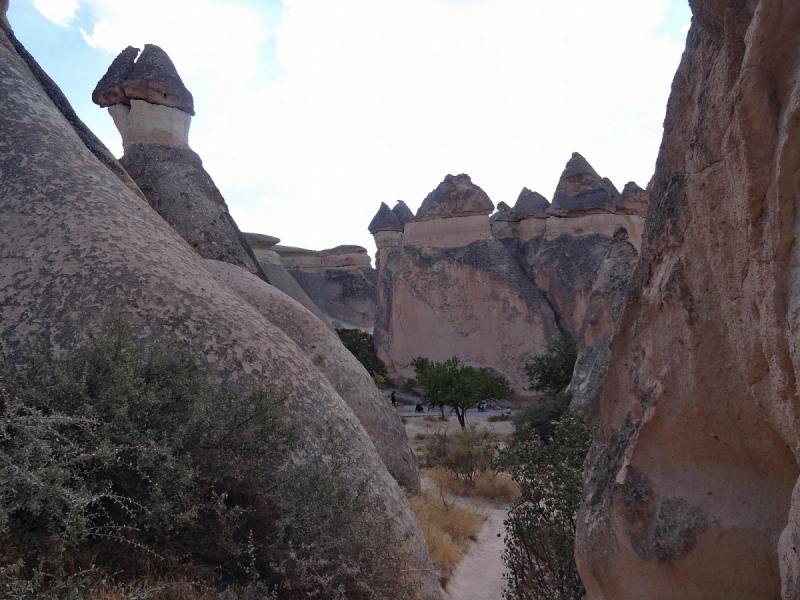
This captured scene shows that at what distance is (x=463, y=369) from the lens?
14.4m

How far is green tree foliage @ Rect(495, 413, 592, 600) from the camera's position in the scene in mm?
3473

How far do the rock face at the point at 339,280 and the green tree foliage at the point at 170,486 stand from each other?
2215 cm

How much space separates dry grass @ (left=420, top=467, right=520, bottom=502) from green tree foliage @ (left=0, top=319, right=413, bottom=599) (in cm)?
488

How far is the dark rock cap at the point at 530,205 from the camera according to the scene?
61.2 feet

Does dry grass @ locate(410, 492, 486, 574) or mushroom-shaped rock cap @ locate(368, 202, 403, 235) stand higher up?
mushroom-shaped rock cap @ locate(368, 202, 403, 235)

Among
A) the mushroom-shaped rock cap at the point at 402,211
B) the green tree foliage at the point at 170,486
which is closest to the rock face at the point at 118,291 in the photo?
the green tree foliage at the point at 170,486

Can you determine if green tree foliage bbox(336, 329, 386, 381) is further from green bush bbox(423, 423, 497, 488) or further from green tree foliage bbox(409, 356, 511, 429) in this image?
green bush bbox(423, 423, 497, 488)

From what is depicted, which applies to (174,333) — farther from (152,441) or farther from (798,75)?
(798,75)

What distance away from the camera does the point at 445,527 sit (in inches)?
221

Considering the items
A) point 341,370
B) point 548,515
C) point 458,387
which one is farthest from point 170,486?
point 458,387

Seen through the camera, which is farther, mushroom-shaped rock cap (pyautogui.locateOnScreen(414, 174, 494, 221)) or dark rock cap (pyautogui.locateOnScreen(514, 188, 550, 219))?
dark rock cap (pyautogui.locateOnScreen(514, 188, 550, 219))

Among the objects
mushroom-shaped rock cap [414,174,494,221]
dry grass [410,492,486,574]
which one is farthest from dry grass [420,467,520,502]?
mushroom-shaped rock cap [414,174,494,221]

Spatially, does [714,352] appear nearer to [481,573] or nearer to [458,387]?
[481,573]

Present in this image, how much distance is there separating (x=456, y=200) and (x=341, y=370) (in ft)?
42.2
